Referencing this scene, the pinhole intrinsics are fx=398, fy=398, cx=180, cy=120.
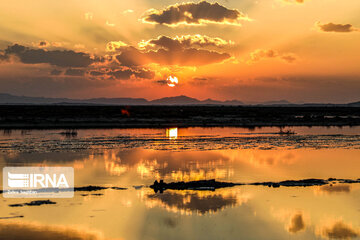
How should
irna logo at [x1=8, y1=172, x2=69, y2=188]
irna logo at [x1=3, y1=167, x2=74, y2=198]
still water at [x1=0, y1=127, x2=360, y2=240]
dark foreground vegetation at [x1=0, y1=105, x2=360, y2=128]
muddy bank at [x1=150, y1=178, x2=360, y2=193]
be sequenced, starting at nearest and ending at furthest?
still water at [x1=0, y1=127, x2=360, y2=240]
irna logo at [x1=3, y1=167, x2=74, y2=198]
muddy bank at [x1=150, y1=178, x2=360, y2=193]
irna logo at [x1=8, y1=172, x2=69, y2=188]
dark foreground vegetation at [x1=0, y1=105, x2=360, y2=128]

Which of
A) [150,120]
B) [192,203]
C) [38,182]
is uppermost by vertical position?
[150,120]

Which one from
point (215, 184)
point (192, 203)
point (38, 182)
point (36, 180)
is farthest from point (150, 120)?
point (192, 203)

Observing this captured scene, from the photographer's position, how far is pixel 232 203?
16.4 metres

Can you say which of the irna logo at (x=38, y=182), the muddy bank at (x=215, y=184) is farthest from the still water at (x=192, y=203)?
the irna logo at (x=38, y=182)

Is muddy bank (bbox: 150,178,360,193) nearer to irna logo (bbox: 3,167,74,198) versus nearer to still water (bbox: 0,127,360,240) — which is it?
still water (bbox: 0,127,360,240)

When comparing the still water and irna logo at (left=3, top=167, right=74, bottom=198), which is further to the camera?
irna logo at (left=3, top=167, right=74, bottom=198)

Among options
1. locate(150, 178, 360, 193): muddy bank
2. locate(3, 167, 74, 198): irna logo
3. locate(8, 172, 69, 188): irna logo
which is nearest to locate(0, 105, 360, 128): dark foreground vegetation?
locate(3, 167, 74, 198): irna logo

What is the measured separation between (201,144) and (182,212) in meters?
23.0

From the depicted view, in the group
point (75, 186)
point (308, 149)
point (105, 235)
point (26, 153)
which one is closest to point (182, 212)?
point (105, 235)

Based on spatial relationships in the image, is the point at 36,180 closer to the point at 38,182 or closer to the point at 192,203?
the point at 38,182

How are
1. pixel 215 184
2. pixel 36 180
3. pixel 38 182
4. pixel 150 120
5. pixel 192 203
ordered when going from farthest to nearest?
pixel 150 120
pixel 36 180
pixel 38 182
pixel 215 184
pixel 192 203

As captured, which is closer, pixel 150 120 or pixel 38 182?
pixel 38 182

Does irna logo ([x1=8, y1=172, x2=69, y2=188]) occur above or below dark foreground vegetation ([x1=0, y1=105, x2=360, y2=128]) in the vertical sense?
below

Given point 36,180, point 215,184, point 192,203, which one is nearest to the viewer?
point 192,203
